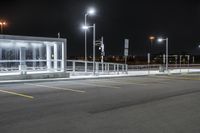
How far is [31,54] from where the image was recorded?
23.7m

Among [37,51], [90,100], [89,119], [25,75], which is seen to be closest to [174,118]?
[89,119]

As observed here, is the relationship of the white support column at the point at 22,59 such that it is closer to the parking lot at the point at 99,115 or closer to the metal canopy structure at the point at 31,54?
the metal canopy structure at the point at 31,54

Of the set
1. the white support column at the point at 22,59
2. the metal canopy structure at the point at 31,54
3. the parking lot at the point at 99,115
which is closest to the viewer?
the parking lot at the point at 99,115

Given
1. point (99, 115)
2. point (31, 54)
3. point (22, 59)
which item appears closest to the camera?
point (99, 115)

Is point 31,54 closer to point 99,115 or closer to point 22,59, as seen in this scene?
point 22,59

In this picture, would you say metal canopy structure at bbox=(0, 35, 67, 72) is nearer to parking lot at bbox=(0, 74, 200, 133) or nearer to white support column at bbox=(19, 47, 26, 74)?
white support column at bbox=(19, 47, 26, 74)

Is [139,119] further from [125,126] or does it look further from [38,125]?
[38,125]

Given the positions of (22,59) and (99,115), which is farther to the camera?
(22,59)

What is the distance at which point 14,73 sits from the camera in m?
22.0

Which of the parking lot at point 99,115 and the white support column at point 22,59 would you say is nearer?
the parking lot at point 99,115

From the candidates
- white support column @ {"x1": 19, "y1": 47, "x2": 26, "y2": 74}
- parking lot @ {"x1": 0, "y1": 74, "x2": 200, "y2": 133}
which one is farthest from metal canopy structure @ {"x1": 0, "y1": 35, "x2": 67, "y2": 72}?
parking lot @ {"x1": 0, "y1": 74, "x2": 200, "y2": 133}

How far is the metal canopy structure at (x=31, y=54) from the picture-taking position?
71.7ft

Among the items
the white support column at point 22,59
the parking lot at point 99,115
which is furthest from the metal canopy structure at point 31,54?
the parking lot at point 99,115

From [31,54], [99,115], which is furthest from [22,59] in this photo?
[99,115]
